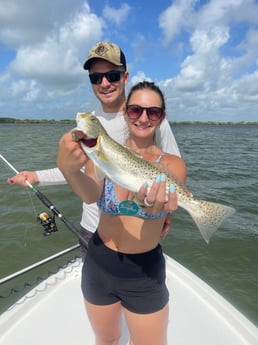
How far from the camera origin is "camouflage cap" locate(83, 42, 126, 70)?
346cm

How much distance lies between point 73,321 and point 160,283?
189cm

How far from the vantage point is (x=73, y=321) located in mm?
4020

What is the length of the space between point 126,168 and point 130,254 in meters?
0.70

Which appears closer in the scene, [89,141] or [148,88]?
[89,141]

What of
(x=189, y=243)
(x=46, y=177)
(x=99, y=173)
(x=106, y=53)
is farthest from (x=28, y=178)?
(x=189, y=243)

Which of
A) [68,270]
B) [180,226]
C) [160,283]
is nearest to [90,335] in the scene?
[68,270]

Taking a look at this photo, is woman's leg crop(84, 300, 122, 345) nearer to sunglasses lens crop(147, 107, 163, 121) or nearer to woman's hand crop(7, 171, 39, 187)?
sunglasses lens crop(147, 107, 163, 121)

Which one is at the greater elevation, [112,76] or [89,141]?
[112,76]

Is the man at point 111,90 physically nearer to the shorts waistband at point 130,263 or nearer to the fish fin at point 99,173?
the fish fin at point 99,173

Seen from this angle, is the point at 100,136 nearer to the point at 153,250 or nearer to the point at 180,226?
the point at 153,250

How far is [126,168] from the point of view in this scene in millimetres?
2520

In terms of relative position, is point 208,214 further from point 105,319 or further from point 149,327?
point 105,319

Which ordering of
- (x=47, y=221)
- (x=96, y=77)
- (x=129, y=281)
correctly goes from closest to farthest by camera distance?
(x=129, y=281) → (x=96, y=77) → (x=47, y=221)

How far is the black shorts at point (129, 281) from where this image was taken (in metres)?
2.58
